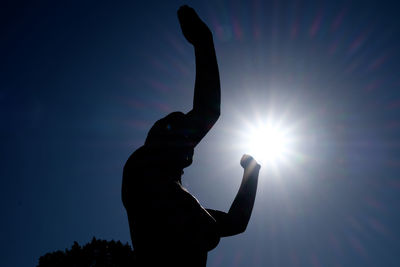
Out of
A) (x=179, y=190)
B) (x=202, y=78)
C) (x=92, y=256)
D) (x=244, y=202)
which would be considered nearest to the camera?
(x=179, y=190)

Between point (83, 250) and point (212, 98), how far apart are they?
2094cm

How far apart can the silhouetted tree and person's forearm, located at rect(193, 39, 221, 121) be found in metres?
18.9

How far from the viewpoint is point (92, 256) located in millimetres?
19344

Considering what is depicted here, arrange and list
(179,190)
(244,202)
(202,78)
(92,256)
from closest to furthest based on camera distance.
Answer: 1. (179,190)
2. (202,78)
3. (244,202)
4. (92,256)

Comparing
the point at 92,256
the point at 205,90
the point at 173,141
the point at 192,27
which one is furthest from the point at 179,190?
the point at 92,256

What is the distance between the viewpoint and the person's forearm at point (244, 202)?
190 centimetres

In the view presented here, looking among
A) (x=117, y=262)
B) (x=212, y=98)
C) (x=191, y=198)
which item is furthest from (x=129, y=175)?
(x=117, y=262)

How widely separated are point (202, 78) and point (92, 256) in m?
20.9

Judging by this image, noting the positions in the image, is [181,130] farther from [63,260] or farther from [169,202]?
[63,260]

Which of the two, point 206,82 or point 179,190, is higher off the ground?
point 206,82

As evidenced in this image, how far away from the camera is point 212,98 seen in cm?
188

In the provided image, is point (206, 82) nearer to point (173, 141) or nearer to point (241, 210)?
point (173, 141)

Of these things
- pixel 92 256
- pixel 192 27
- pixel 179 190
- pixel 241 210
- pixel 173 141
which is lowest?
pixel 241 210

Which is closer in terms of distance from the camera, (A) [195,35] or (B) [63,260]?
(A) [195,35]
